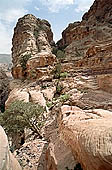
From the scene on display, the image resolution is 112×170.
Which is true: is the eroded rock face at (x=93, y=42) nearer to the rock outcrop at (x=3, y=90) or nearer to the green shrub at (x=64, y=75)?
the green shrub at (x=64, y=75)

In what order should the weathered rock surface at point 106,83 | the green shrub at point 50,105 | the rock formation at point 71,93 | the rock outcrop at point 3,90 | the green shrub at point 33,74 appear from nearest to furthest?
the rock formation at point 71,93
the weathered rock surface at point 106,83
the green shrub at point 50,105
the green shrub at point 33,74
the rock outcrop at point 3,90

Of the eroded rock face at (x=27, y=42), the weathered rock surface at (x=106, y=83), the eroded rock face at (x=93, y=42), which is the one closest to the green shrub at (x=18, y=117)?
the weathered rock surface at (x=106, y=83)

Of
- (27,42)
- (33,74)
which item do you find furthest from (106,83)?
(27,42)

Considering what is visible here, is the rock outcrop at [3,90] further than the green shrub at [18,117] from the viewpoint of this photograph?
Yes

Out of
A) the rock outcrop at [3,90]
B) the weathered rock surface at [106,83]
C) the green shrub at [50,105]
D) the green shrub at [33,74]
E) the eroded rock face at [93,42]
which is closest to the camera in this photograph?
the weathered rock surface at [106,83]

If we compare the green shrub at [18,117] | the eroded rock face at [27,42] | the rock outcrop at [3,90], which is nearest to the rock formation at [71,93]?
the eroded rock face at [27,42]

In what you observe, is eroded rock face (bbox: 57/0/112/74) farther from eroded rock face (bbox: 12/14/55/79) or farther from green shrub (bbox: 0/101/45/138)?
green shrub (bbox: 0/101/45/138)

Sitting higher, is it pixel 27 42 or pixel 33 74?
pixel 27 42

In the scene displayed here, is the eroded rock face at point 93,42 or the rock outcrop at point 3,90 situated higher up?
the eroded rock face at point 93,42

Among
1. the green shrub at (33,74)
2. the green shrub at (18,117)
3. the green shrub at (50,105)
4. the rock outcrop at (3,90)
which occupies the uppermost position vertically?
the green shrub at (33,74)

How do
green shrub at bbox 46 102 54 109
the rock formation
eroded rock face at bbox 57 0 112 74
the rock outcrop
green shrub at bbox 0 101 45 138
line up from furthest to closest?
the rock outcrop < eroded rock face at bbox 57 0 112 74 < green shrub at bbox 46 102 54 109 < green shrub at bbox 0 101 45 138 < the rock formation

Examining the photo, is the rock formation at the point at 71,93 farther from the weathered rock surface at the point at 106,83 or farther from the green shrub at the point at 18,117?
the green shrub at the point at 18,117

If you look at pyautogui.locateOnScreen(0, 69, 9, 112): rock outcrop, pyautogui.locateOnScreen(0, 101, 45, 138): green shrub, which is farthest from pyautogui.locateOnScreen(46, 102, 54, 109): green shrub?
pyautogui.locateOnScreen(0, 69, 9, 112): rock outcrop

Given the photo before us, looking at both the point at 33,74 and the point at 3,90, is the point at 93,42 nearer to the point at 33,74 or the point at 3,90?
the point at 33,74
